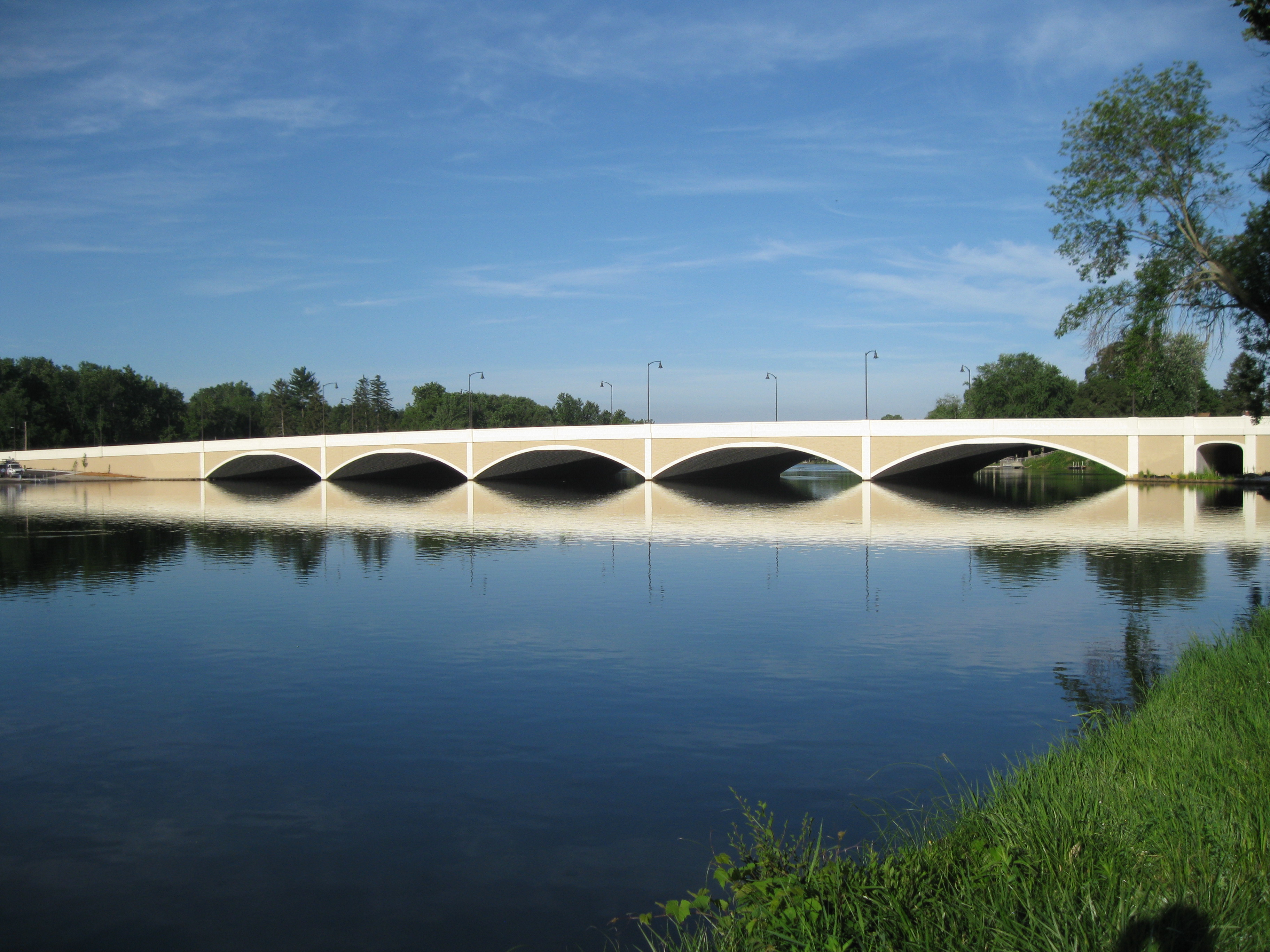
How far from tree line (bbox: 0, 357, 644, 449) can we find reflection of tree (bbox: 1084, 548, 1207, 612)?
255 feet

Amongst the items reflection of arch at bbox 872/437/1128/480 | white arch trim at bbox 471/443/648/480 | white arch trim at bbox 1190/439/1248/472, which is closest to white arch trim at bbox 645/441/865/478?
white arch trim at bbox 471/443/648/480

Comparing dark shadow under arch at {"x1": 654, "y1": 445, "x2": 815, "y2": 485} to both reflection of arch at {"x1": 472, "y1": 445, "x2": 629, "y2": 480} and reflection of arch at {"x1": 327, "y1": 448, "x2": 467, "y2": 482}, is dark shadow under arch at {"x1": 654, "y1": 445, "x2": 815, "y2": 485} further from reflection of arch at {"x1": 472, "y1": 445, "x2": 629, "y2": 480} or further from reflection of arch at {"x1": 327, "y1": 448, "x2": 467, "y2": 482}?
reflection of arch at {"x1": 327, "y1": 448, "x2": 467, "y2": 482}

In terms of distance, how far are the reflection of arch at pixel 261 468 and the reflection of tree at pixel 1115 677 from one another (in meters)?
69.9

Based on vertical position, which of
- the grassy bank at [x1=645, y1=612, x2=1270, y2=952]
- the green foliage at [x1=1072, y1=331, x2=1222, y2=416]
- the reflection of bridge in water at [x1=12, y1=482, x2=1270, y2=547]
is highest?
the green foliage at [x1=1072, y1=331, x2=1222, y2=416]

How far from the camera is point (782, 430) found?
56.1 meters

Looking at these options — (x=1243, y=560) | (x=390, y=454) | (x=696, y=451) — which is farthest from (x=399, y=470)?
(x=1243, y=560)

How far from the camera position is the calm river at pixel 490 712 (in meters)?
6.04

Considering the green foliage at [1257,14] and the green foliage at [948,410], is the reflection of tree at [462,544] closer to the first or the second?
the green foliage at [1257,14]

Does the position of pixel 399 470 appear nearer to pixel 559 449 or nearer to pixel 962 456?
pixel 559 449

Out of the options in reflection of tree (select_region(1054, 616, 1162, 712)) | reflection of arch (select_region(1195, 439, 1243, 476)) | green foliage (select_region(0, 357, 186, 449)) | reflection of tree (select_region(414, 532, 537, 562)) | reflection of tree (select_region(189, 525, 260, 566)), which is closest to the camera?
reflection of tree (select_region(1054, 616, 1162, 712))

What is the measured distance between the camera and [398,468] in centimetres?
8325

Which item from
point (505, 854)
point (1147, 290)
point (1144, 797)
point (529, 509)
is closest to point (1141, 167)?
point (1147, 290)

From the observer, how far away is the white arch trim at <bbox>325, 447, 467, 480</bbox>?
6806 cm

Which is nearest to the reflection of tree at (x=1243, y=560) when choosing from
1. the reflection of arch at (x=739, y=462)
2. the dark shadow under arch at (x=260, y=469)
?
the reflection of arch at (x=739, y=462)
